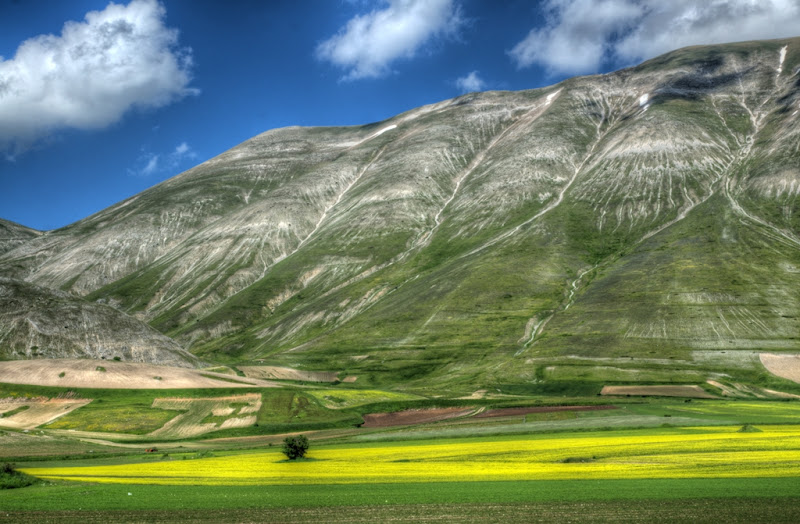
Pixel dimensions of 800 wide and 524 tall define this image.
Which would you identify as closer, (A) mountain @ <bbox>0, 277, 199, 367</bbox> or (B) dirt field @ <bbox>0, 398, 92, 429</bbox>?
(B) dirt field @ <bbox>0, 398, 92, 429</bbox>

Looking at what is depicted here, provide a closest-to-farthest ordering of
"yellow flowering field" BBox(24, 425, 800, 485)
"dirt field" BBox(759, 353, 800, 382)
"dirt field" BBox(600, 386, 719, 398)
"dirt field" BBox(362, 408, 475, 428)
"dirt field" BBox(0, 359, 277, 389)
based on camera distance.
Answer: "yellow flowering field" BBox(24, 425, 800, 485) → "dirt field" BBox(362, 408, 475, 428) → "dirt field" BBox(0, 359, 277, 389) → "dirt field" BBox(600, 386, 719, 398) → "dirt field" BBox(759, 353, 800, 382)

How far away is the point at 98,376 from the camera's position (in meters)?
87.2

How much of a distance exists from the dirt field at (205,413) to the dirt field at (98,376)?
6.49 m

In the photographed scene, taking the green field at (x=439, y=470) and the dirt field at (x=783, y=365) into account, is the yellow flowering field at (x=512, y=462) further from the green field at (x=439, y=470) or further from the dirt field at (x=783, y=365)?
the dirt field at (x=783, y=365)

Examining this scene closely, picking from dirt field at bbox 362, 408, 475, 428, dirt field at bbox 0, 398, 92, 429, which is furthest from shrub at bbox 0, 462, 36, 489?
dirt field at bbox 0, 398, 92, 429

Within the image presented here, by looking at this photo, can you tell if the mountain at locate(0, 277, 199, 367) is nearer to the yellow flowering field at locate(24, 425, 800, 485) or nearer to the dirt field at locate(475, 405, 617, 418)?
the dirt field at locate(475, 405, 617, 418)

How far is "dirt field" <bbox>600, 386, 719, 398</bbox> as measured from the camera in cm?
8762

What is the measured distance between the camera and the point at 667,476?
3133 cm

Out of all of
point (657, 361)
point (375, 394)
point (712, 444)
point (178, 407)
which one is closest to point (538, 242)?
point (657, 361)

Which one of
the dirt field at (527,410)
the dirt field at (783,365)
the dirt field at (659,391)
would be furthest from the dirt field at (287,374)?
the dirt field at (783,365)

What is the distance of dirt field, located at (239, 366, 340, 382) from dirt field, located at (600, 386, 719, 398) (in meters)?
58.1

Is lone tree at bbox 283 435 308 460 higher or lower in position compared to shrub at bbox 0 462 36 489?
lower

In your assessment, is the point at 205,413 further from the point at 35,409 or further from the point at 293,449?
the point at 293,449

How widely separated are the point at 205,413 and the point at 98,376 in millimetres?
20934
